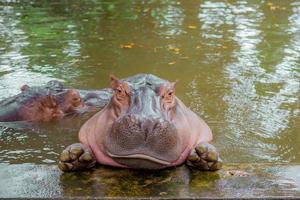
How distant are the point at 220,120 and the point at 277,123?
50 cm

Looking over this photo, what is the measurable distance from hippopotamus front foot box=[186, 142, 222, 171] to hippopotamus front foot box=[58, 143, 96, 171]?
0.56 m

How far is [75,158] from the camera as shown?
3057mm

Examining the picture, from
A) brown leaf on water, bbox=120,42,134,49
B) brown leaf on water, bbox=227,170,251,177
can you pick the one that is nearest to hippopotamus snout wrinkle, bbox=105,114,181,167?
brown leaf on water, bbox=227,170,251,177

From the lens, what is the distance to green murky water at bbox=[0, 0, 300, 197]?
4.53 metres

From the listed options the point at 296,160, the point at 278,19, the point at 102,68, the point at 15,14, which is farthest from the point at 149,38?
the point at 296,160

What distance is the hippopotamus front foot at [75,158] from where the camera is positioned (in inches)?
119

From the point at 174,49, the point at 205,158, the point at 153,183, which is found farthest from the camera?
the point at 174,49

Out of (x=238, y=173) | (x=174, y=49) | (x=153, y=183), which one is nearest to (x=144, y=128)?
(x=153, y=183)

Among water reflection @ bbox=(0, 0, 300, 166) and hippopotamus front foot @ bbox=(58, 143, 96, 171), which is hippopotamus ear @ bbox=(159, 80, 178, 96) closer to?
hippopotamus front foot @ bbox=(58, 143, 96, 171)

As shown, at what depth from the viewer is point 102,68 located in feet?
23.1

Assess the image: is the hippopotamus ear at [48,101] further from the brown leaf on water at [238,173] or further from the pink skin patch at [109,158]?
the brown leaf on water at [238,173]

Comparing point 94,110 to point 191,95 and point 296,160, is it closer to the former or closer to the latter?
point 191,95

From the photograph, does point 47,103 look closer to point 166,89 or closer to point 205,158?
point 166,89

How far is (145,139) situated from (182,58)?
481cm
